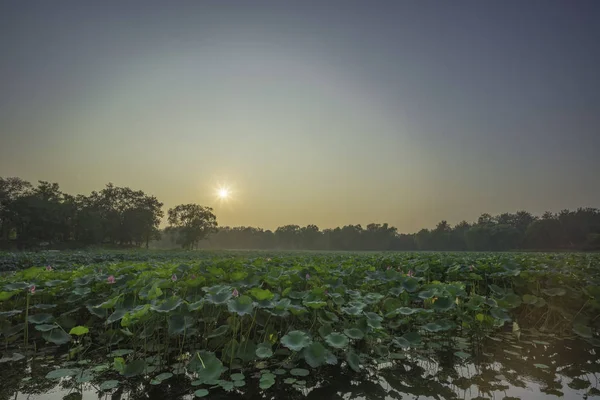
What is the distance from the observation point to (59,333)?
3.36 metres

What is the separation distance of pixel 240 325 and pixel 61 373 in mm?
1621

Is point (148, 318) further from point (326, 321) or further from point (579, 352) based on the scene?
point (579, 352)

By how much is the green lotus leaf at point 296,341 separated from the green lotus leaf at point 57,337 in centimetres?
233

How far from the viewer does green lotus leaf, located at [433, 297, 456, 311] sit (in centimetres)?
380

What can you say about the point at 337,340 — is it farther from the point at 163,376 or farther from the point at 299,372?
the point at 163,376

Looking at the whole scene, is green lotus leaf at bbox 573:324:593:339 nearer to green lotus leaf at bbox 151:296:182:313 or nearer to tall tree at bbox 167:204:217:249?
green lotus leaf at bbox 151:296:182:313

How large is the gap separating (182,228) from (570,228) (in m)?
74.1

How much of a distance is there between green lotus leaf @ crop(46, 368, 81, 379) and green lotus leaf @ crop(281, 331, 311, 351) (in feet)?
6.20

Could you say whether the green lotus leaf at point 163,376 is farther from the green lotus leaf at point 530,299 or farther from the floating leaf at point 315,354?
the green lotus leaf at point 530,299

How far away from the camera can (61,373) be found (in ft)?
9.00

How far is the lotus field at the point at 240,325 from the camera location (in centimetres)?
282

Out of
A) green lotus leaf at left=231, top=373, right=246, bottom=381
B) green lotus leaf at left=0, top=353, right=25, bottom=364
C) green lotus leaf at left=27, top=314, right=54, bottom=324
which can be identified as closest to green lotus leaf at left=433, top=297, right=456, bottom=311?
green lotus leaf at left=231, top=373, right=246, bottom=381

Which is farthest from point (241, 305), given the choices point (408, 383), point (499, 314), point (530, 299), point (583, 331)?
point (583, 331)

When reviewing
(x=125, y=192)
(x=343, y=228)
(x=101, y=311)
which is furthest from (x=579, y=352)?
(x=343, y=228)
